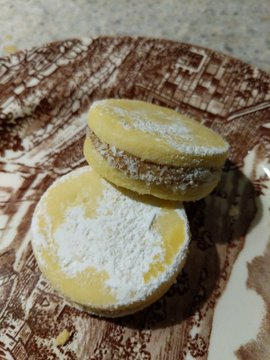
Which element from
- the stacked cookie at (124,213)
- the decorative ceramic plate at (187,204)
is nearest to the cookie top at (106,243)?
the stacked cookie at (124,213)

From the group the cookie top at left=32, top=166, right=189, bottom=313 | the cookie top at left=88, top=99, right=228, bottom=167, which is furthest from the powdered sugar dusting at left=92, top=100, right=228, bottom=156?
the cookie top at left=32, top=166, right=189, bottom=313

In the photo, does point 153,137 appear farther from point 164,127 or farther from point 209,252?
point 209,252

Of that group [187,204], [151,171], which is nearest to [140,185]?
[151,171]

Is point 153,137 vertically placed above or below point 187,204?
above

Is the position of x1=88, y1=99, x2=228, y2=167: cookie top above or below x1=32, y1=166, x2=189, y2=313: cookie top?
above

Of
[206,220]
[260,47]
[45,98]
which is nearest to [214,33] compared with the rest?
[260,47]

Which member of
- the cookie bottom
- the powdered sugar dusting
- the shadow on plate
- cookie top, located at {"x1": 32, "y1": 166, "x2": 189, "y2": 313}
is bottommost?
the shadow on plate

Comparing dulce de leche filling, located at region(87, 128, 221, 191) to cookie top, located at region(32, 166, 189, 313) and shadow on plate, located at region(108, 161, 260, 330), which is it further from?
shadow on plate, located at region(108, 161, 260, 330)
